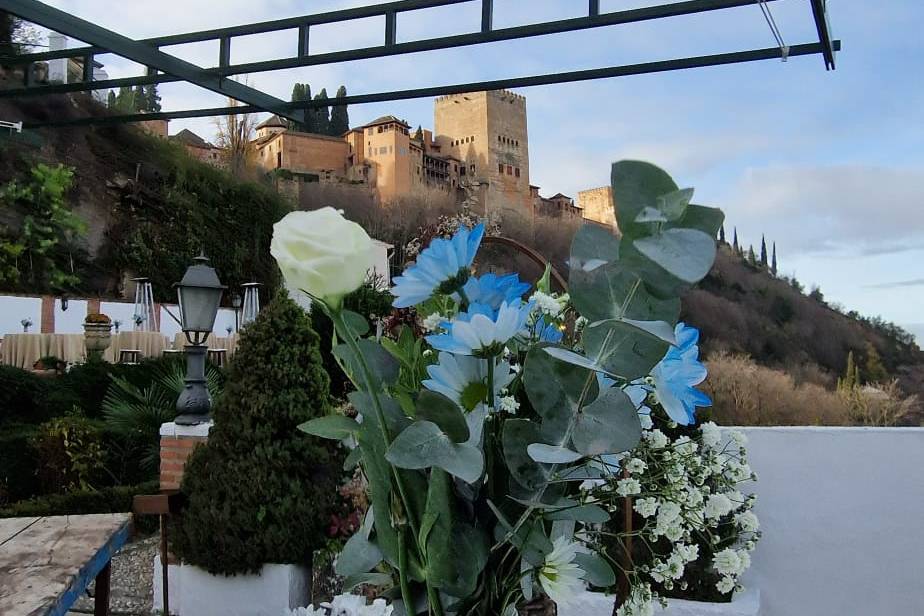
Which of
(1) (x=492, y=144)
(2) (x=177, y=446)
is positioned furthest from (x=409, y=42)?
(1) (x=492, y=144)

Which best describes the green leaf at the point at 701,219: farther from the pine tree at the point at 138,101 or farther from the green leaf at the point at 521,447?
the pine tree at the point at 138,101

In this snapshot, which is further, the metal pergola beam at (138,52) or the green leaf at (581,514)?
the metal pergola beam at (138,52)

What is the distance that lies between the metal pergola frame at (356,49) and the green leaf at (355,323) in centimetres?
354

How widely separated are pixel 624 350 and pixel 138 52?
5.29 metres

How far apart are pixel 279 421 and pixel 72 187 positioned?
12.8 metres

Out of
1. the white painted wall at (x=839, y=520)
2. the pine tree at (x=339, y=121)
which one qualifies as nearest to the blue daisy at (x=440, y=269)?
the white painted wall at (x=839, y=520)

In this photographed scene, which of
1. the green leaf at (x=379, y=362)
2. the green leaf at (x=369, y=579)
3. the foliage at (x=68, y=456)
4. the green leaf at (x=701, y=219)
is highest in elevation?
the green leaf at (x=701, y=219)

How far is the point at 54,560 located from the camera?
1.25 meters

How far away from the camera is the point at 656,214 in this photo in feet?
1.21

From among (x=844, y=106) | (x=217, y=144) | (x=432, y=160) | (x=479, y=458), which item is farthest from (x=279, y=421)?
(x=432, y=160)

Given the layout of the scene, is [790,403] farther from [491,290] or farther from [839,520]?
[491,290]

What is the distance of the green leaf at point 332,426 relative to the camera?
1.74 ft

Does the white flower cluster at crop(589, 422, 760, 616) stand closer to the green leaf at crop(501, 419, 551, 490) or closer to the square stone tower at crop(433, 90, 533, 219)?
the green leaf at crop(501, 419, 551, 490)

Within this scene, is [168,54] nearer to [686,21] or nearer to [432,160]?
[686,21]
